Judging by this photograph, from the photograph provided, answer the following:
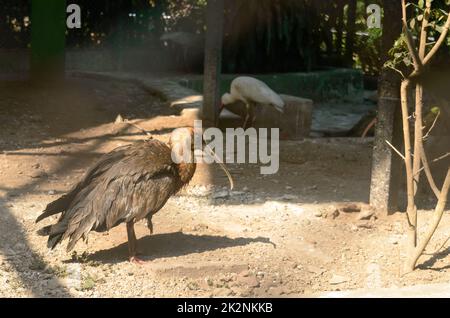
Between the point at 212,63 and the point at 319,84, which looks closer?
the point at 212,63

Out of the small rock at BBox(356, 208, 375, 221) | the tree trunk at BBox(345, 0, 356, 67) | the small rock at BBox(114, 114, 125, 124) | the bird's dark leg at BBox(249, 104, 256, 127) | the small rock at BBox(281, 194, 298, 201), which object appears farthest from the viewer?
the tree trunk at BBox(345, 0, 356, 67)

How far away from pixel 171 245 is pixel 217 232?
461 millimetres

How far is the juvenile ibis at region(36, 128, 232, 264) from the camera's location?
5242mm

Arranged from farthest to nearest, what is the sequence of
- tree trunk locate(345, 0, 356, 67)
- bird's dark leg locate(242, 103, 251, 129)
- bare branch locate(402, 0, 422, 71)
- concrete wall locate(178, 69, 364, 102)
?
tree trunk locate(345, 0, 356, 67), concrete wall locate(178, 69, 364, 102), bird's dark leg locate(242, 103, 251, 129), bare branch locate(402, 0, 422, 71)

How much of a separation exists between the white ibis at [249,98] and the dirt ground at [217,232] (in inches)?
52.4

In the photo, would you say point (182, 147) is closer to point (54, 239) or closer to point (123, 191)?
point (123, 191)

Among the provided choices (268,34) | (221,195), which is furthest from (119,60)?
(221,195)

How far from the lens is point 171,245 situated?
5.83 metres

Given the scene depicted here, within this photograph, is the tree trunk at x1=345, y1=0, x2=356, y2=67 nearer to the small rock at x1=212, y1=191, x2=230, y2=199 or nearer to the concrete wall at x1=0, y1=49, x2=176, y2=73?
the concrete wall at x1=0, y1=49, x2=176, y2=73

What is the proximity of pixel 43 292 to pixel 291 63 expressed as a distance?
1038 centimetres

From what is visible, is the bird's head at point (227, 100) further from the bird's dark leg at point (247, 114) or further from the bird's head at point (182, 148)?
the bird's head at point (182, 148)

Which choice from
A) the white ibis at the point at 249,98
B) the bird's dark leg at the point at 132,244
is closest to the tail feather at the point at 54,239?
the bird's dark leg at the point at 132,244

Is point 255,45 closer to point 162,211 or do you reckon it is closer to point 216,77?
point 216,77

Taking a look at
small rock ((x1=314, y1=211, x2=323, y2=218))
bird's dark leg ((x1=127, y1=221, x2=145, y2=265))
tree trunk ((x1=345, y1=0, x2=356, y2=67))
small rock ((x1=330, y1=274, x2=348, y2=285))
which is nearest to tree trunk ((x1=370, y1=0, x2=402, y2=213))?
small rock ((x1=314, y1=211, x2=323, y2=218))
